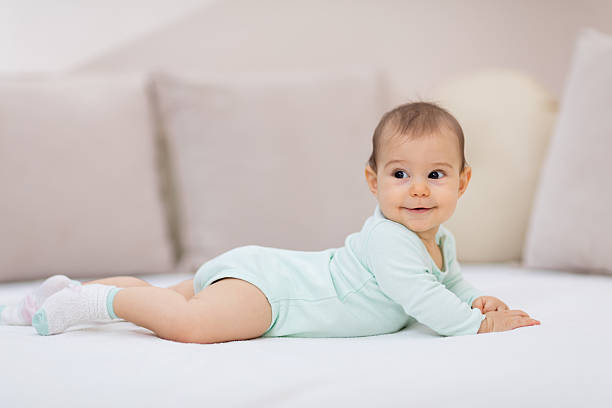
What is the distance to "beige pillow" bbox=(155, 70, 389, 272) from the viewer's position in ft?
5.39

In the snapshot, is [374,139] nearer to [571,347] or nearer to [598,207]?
[571,347]

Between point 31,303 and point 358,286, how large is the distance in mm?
523

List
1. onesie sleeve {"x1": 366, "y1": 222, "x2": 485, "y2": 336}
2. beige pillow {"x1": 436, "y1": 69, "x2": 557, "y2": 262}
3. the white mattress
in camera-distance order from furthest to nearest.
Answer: beige pillow {"x1": 436, "y1": 69, "x2": 557, "y2": 262}
onesie sleeve {"x1": 366, "y1": 222, "x2": 485, "y2": 336}
the white mattress

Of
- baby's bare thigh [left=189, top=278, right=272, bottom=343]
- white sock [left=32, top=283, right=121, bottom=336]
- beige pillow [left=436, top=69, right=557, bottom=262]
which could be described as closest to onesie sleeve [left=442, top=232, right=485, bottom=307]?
baby's bare thigh [left=189, top=278, right=272, bottom=343]

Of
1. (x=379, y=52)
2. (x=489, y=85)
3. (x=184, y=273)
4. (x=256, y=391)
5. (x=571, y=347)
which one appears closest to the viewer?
(x=256, y=391)

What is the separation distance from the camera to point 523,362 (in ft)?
2.38

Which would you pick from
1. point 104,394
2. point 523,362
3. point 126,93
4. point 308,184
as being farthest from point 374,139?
point 126,93

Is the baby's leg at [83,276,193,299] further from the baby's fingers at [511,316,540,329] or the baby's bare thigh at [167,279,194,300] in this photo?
the baby's fingers at [511,316,540,329]

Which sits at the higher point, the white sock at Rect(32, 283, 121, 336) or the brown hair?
the brown hair

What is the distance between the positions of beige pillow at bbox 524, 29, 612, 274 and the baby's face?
664 millimetres

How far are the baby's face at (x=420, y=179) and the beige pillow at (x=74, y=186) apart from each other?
34.4 inches

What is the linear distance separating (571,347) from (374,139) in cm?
41

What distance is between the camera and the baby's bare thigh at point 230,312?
0.88m

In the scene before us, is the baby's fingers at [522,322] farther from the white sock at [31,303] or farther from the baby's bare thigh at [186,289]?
the white sock at [31,303]
